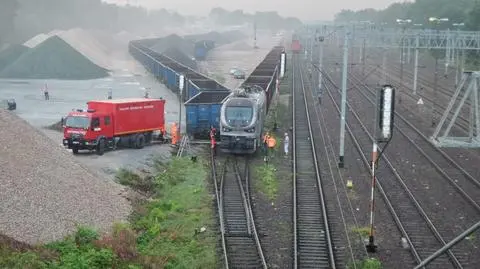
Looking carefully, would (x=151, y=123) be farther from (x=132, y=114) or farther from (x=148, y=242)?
(x=148, y=242)

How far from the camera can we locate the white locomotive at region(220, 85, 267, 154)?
88.6 ft

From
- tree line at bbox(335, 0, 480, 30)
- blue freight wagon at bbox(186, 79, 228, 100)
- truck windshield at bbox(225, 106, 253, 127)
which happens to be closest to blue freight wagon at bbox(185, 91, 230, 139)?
truck windshield at bbox(225, 106, 253, 127)

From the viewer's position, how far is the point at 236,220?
61.3 ft

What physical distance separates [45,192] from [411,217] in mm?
10577

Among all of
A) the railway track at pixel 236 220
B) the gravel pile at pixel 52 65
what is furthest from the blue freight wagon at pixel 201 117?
the gravel pile at pixel 52 65

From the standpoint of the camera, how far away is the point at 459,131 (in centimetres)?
3547

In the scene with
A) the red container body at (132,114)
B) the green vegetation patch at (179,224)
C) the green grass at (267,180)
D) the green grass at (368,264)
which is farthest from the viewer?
the red container body at (132,114)

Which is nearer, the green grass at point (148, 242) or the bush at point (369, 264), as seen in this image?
the green grass at point (148, 242)

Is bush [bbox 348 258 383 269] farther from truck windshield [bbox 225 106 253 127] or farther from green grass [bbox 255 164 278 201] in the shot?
truck windshield [bbox 225 106 253 127]

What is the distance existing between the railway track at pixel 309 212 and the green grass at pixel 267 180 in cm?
73

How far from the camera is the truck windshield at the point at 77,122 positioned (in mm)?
26922

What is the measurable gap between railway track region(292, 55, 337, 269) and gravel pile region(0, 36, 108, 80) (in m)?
39.9

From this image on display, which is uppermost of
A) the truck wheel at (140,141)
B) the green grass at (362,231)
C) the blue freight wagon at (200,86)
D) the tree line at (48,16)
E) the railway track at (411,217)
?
the tree line at (48,16)

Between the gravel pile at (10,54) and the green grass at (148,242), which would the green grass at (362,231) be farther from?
the gravel pile at (10,54)
